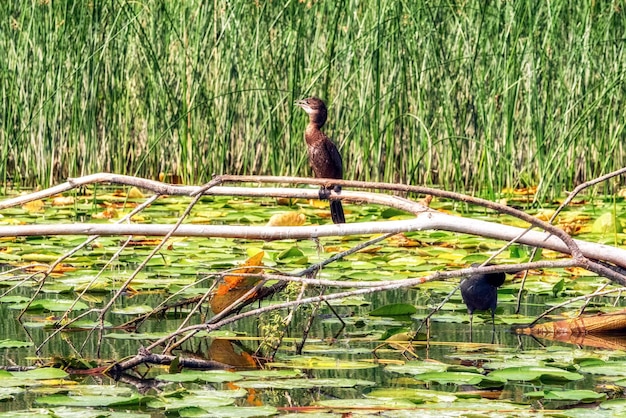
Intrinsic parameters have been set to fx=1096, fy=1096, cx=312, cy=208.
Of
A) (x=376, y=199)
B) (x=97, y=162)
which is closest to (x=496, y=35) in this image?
(x=97, y=162)

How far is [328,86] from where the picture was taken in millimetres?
7207

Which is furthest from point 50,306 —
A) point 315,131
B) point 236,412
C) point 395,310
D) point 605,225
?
point 605,225

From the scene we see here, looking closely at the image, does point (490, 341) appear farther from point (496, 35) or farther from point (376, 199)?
Result: point (496, 35)

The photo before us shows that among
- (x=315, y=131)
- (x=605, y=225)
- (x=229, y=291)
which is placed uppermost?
(x=315, y=131)

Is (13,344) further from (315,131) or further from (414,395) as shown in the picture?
(315,131)

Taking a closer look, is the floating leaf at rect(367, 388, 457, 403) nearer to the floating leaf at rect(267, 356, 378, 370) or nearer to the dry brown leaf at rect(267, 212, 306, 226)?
the floating leaf at rect(267, 356, 378, 370)

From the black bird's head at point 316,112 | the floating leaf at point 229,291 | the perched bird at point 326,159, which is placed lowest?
the floating leaf at point 229,291

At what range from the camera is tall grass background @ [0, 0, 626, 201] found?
715 centimetres

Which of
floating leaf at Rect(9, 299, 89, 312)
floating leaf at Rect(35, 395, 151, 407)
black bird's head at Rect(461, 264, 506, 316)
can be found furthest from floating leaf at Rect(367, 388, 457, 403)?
floating leaf at Rect(9, 299, 89, 312)

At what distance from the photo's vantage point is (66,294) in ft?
14.0

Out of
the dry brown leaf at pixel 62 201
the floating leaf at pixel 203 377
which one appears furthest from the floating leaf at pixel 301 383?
the dry brown leaf at pixel 62 201

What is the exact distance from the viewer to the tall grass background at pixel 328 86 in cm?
715

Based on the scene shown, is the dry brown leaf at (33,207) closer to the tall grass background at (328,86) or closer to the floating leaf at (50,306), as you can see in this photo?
the tall grass background at (328,86)

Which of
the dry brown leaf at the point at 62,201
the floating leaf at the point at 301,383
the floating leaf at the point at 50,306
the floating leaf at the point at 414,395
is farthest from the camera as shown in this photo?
the dry brown leaf at the point at 62,201
